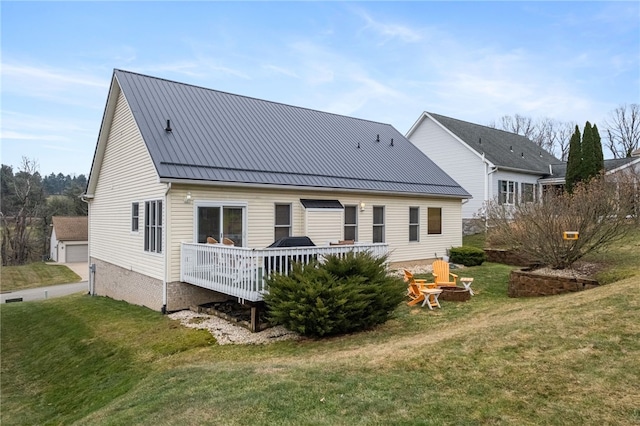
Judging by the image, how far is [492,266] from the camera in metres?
15.9

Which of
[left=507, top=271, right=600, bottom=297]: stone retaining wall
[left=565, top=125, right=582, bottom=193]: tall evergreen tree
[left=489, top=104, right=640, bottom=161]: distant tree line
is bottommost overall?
[left=507, top=271, right=600, bottom=297]: stone retaining wall

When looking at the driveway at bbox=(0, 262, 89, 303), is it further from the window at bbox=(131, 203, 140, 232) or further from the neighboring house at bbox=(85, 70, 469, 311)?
the window at bbox=(131, 203, 140, 232)

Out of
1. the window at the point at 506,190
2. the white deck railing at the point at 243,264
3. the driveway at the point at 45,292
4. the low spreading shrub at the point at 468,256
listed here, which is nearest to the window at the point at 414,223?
the low spreading shrub at the point at 468,256

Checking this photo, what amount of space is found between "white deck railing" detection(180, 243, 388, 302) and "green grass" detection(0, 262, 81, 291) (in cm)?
2880

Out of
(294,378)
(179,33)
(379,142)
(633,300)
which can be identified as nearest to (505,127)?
(379,142)

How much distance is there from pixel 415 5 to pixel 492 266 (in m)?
9.92

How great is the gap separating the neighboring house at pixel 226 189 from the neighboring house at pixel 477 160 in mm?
7421

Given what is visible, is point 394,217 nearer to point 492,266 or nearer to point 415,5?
point 492,266

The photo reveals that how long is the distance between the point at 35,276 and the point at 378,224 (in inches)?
Answer: 1315

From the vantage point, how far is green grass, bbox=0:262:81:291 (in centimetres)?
3185

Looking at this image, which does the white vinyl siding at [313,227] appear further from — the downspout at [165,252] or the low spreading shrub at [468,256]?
the low spreading shrub at [468,256]

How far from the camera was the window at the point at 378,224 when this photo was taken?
14.6m

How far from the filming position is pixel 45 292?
84.9 feet

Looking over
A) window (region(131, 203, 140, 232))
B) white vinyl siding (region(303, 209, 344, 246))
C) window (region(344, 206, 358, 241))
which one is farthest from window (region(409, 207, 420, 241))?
window (region(131, 203, 140, 232))
